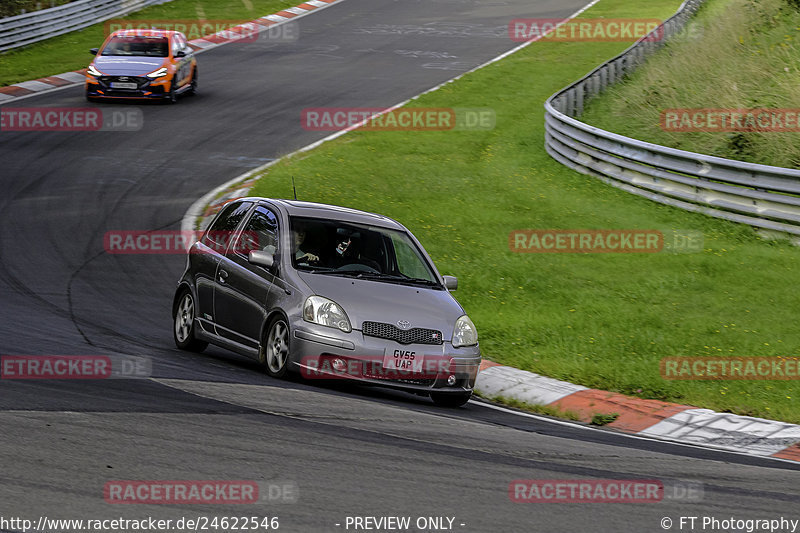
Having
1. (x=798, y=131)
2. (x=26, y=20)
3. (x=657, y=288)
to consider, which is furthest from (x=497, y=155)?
(x=26, y=20)

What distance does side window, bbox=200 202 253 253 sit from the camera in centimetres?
1099

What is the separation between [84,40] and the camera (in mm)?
34938

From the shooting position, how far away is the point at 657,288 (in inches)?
557

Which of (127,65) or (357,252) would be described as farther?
(127,65)

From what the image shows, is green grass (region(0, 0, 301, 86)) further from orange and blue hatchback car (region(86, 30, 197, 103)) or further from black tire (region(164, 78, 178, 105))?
black tire (region(164, 78, 178, 105))

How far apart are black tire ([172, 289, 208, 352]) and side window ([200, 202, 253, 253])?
57cm

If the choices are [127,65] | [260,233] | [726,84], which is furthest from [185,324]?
[726,84]

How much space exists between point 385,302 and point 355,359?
1.97ft

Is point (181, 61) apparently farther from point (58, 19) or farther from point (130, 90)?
point (58, 19)

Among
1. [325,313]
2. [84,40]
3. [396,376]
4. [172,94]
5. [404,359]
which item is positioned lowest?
[84,40]

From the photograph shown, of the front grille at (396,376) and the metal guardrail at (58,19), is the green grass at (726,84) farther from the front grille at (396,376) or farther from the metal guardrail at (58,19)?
the metal guardrail at (58,19)

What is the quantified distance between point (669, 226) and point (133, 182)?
9335 millimetres

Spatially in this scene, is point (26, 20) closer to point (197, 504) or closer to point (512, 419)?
point (512, 419)

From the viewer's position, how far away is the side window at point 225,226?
1099 cm
